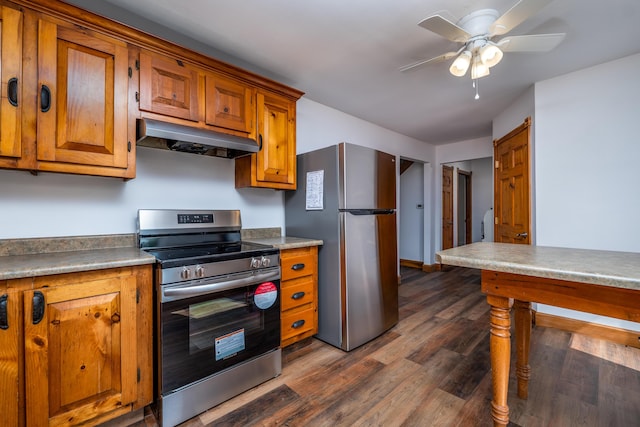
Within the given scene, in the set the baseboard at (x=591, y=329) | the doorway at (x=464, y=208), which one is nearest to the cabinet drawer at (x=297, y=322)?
the baseboard at (x=591, y=329)

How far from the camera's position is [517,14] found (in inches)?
56.6

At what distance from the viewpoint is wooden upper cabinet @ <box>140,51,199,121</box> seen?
5.56 feet

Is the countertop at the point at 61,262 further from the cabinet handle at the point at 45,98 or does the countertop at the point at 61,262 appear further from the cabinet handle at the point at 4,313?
the cabinet handle at the point at 45,98

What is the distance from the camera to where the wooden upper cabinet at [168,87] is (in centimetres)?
170

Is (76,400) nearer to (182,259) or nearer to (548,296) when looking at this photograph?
(182,259)

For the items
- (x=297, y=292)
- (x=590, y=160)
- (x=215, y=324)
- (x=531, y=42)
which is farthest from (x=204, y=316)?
(x=590, y=160)

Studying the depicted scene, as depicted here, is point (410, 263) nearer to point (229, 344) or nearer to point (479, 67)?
point (479, 67)

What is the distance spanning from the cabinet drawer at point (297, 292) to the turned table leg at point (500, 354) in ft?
4.54

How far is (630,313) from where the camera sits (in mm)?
993

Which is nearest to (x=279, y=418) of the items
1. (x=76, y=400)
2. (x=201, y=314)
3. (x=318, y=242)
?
(x=201, y=314)

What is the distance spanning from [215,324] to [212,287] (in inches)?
9.4

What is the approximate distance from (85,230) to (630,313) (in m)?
2.76

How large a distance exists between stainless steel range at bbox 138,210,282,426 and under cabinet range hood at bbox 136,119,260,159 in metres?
0.48

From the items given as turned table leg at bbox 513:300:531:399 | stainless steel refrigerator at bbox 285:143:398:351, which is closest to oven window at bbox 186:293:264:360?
stainless steel refrigerator at bbox 285:143:398:351
